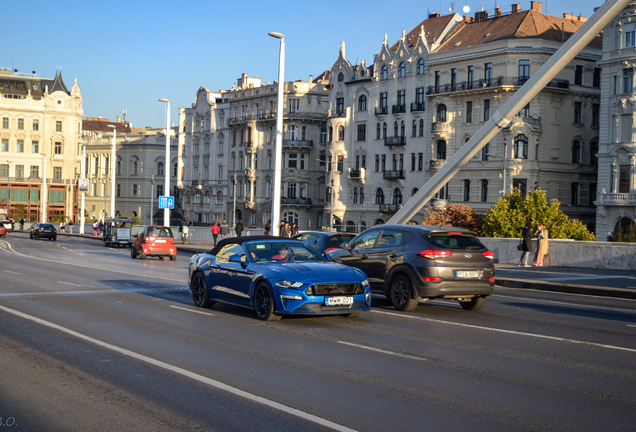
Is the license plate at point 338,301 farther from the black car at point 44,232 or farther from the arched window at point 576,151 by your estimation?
the arched window at point 576,151

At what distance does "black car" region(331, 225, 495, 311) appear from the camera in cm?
1398

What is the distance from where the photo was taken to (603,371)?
28.8ft

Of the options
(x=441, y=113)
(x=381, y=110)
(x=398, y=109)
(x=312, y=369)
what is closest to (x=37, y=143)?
(x=381, y=110)

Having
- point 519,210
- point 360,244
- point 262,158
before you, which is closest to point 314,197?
point 262,158

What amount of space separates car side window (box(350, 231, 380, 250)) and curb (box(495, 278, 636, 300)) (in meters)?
7.52

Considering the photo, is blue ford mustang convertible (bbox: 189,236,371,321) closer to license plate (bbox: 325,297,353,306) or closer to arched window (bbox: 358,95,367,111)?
license plate (bbox: 325,297,353,306)

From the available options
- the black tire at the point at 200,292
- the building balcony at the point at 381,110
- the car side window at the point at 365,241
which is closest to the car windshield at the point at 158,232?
the car side window at the point at 365,241

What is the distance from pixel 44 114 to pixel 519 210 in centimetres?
9646

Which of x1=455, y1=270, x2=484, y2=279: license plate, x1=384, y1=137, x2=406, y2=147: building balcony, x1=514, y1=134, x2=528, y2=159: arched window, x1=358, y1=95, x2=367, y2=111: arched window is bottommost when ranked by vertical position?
x1=455, y1=270, x2=484, y2=279: license plate

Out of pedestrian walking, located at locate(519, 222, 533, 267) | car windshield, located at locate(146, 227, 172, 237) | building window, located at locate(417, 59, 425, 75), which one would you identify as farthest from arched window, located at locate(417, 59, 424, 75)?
pedestrian walking, located at locate(519, 222, 533, 267)

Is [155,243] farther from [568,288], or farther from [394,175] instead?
[394,175]

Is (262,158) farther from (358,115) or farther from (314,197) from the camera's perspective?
(358,115)

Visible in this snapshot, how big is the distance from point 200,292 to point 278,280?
3059 mm

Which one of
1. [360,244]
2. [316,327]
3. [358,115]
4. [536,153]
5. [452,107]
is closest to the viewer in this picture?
[316,327]
